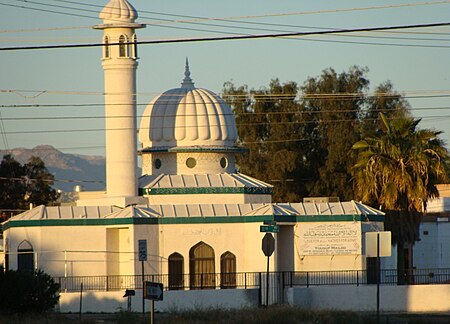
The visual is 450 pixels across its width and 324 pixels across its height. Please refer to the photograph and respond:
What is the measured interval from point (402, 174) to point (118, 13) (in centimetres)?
1428

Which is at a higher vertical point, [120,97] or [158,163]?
[120,97]

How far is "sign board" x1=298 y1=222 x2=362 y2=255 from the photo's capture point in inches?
2317

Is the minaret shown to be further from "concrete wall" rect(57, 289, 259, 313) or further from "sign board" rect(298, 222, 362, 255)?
"sign board" rect(298, 222, 362, 255)

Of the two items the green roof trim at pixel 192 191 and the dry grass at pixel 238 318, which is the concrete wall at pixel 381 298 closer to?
the dry grass at pixel 238 318

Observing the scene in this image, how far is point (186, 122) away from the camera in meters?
64.2

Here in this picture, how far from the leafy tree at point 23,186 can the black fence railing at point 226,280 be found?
34.7 metres

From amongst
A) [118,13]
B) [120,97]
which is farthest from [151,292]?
[118,13]

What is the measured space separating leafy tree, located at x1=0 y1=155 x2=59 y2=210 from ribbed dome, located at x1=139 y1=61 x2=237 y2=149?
28.1 m

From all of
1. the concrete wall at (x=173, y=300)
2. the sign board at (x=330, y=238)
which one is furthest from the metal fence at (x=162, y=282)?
the sign board at (x=330, y=238)

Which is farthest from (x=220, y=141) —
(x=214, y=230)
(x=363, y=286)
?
(x=363, y=286)

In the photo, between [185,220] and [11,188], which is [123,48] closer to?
[185,220]

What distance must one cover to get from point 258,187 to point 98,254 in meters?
8.87

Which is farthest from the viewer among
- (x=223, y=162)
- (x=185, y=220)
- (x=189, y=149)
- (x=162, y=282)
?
(x=223, y=162)

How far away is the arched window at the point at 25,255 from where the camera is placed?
58.0 meters
